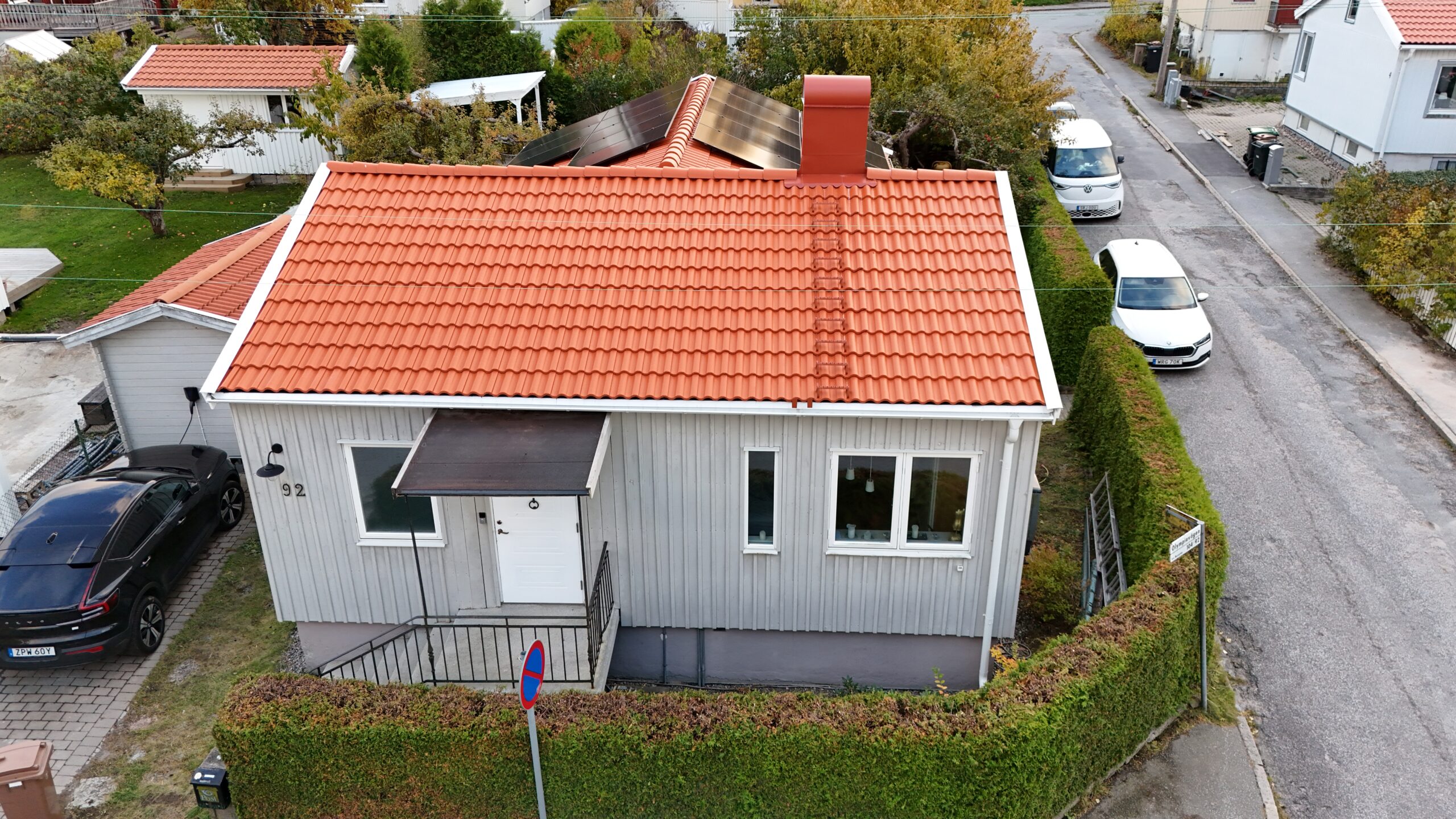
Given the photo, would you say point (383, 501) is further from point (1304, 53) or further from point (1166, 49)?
point (1166, 49)

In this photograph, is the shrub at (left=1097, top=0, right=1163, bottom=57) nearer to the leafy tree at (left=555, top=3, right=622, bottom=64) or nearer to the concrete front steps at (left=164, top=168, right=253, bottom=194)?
the leafy tree at (left=555, top=3, right=622, bottom=64)

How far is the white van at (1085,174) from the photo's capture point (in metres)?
24.3

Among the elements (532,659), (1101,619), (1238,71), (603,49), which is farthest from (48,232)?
(1238,71)

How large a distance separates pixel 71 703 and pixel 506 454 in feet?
21.4

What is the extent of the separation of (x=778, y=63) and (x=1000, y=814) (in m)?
25.3

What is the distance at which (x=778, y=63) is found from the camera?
29.4 m

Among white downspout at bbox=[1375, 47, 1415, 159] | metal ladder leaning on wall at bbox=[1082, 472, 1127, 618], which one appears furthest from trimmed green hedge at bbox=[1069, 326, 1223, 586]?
white downspout at bbox=[1375, 47, 1415, 159]

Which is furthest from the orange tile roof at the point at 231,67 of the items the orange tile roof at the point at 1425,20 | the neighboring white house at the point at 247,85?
the orange tile roof at the point at 1425,20

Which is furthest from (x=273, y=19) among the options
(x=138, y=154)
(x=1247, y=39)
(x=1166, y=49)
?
(x=1247, y=39)

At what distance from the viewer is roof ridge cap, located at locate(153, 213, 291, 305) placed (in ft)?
47.7

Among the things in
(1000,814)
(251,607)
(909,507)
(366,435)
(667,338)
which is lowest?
(251,607)

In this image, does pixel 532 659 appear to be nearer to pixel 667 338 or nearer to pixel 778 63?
pixel 667 338

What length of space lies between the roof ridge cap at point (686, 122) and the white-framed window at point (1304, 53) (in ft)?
65.9

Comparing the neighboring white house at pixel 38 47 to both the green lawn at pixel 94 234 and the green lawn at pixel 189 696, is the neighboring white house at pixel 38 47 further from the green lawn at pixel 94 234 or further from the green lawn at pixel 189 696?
the green lawn at pixel 189 696
